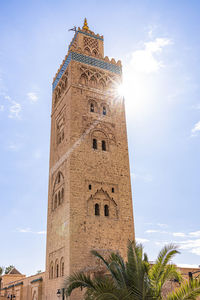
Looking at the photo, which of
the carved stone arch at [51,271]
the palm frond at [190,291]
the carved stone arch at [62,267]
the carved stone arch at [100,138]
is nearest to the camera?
the palm frond at [190,291]

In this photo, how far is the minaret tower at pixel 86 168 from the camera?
13391 mm

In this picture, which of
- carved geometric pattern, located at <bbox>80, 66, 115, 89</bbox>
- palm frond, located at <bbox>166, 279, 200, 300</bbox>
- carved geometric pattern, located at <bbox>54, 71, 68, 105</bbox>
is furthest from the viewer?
carved geometric pattern, located at <bbox>54, 71, 68, 105</bbox>

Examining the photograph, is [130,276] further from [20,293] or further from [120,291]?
[20,293]

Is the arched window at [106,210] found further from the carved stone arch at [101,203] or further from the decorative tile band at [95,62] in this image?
the decorative tile band at [95,62]

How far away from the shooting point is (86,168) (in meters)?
14.8

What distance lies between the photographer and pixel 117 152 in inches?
638

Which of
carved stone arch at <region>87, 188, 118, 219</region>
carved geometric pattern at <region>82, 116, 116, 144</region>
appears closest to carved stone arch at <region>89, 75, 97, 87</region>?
carved geometric pattern at <region>82, 116, 116, 144</region>

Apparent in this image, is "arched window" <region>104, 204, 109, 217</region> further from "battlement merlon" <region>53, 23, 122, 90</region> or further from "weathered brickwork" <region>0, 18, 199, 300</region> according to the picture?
"battlement merlon" <region>53, 23, 122, 90</region>

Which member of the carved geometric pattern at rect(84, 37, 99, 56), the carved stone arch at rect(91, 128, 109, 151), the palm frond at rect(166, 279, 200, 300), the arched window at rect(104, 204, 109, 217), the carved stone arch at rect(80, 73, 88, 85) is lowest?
the palm frond at rect(166, 279, 200, 300)

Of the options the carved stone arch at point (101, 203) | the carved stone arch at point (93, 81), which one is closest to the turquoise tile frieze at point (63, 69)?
the carved stone arch at point (93, 81)

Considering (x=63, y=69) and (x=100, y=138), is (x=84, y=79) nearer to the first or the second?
(x=63, y=69)

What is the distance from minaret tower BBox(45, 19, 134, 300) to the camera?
13.4 metres

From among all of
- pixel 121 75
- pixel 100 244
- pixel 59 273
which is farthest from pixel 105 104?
pixel 59 273

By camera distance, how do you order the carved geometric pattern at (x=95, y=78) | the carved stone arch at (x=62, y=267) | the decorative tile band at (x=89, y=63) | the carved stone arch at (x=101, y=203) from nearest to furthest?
the carved stone arch at (x=62, y=267) → the carved stone arch at (x=101, y=203) → the carved geometric pattern at (x=95, y=78) → the decorative tile band at (x=89, y=63)
